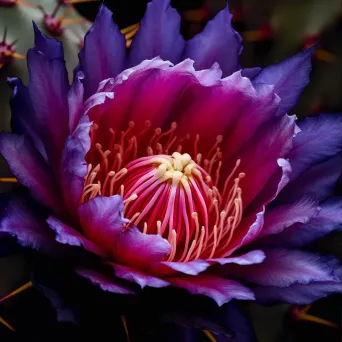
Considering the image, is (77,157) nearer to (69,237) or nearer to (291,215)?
(69,237)

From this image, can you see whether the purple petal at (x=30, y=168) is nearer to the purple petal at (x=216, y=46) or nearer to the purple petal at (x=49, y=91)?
the purple petal at (x=49, y=91)

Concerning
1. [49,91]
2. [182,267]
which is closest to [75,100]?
[49,91]

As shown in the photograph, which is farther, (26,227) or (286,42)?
(286,42)

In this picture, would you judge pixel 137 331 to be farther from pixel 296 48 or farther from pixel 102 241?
pixel 296 48

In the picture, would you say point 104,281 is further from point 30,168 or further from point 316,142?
point 316,142

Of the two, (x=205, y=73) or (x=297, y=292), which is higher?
(x=205, y=73)

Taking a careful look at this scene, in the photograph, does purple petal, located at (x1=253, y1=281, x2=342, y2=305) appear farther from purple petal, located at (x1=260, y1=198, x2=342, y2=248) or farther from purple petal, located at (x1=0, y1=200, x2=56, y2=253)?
purple petal, located at (x1=0, y1=200, x2=56, y2=253)

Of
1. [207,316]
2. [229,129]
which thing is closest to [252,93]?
[229,129]
